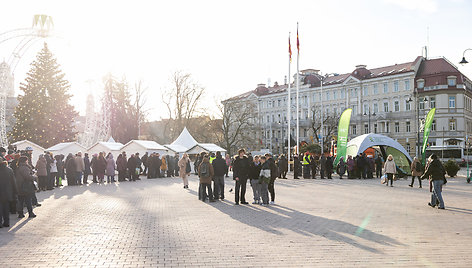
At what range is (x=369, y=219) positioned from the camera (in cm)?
1148

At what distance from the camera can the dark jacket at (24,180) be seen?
40.8 feet

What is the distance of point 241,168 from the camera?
15062 millimetres

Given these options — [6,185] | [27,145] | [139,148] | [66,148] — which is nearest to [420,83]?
[139,148]

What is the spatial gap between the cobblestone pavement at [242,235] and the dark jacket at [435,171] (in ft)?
3.09

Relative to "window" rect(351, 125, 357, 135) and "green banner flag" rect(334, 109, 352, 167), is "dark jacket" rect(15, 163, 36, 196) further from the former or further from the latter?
"window" rect(351, 125, 357, 135)

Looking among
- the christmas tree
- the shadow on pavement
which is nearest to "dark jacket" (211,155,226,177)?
the shadow on pavement

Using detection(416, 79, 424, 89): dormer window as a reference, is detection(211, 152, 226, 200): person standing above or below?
below

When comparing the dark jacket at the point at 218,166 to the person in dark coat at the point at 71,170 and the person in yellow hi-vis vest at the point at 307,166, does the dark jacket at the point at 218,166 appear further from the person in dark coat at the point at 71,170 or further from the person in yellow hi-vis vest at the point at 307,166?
the person in yellow hi-vis vest at the point at 307,166

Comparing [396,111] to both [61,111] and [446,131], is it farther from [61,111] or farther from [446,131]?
[61,111]

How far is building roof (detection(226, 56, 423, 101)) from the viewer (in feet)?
241

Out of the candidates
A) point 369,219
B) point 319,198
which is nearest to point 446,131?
point 319,198

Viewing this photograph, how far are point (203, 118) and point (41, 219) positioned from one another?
49.2 m

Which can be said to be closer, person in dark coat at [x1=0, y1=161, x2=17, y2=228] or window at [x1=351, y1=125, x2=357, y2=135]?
person in dark coat at [x1=0, y1=161, x2=17, y2=228]

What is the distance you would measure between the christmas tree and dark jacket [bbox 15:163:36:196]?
34.1m
